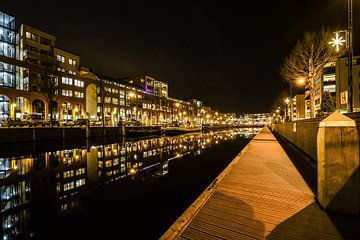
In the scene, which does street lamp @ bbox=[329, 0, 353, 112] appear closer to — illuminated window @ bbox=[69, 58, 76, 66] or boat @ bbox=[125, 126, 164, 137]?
boat @ bbox=[125, 126, 164, 137]

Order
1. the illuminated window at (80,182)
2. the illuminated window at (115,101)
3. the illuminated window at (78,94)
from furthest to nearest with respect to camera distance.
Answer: the illuminated window at (115,101) < the illuminated window at (78,94) < the illuminated window at (80,182)

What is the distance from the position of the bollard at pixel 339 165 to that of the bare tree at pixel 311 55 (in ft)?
79.5

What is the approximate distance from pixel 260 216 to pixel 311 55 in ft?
86.9

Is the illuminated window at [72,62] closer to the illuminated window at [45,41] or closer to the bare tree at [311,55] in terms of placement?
the illuminated window at [45,41]

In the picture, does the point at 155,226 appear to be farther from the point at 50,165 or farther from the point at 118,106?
the point at 118,106

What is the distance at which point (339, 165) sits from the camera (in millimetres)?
4137

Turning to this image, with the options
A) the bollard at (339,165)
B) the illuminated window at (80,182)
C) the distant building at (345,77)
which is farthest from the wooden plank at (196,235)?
the distant building at (345,77)

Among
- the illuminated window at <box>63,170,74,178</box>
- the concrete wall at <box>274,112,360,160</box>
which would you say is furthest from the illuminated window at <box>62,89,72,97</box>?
the concrete wall at <box>274,112,360,160</box>

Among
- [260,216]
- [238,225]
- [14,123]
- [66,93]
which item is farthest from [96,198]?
[66,93]

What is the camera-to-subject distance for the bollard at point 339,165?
4012 mm

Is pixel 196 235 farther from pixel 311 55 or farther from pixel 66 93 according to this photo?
pixel 66 93

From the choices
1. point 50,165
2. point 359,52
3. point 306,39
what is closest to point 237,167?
point 50,165

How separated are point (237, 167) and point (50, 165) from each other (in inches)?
513

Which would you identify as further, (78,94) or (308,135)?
(78,94)
